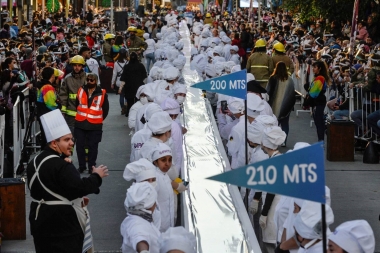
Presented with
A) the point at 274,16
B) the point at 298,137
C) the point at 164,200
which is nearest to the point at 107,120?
the point at 298,137

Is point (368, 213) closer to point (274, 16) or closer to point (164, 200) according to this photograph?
point (164, 200)

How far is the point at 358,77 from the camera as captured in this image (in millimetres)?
18359

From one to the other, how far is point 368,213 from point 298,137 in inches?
262

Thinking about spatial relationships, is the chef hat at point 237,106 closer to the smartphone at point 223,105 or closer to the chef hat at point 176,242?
the smartphone at point 223,105

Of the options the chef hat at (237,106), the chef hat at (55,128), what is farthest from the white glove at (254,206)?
the chef hat at (237,106)

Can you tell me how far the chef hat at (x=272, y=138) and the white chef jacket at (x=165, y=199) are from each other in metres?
1.28

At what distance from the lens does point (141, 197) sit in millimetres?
8078

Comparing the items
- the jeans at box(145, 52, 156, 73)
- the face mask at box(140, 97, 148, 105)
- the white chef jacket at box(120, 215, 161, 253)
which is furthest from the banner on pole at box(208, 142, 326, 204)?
the jeans at box(145, 52, 156, 73)

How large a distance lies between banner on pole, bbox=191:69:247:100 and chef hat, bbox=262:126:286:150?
1.52 m

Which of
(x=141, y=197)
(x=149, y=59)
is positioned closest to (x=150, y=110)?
(x=141, y=197)

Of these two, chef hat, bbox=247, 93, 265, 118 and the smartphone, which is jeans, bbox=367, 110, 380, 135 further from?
chef hat, bbox=247, 93, 265, 118

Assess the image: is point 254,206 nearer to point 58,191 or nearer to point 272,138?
point 272,138

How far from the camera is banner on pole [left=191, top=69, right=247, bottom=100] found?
1202 cm

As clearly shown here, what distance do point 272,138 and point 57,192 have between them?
277 centimetres
